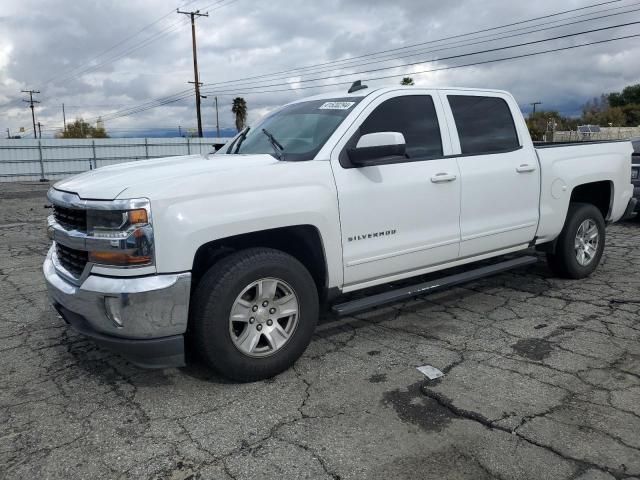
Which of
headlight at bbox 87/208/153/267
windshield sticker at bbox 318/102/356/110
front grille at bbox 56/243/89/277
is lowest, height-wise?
front grille at bbox 56/243/89/277

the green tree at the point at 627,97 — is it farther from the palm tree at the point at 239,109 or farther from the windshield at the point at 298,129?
the windshield at the point at 298,129

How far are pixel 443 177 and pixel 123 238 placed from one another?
8.14 feet

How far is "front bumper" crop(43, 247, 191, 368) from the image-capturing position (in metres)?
3.06

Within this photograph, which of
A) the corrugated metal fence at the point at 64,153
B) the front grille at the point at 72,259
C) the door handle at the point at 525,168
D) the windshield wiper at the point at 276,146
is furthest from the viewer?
the corrugated metal fence at the point at 64,153

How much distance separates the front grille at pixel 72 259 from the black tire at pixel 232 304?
721mm

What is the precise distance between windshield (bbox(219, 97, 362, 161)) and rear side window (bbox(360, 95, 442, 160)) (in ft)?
0.70

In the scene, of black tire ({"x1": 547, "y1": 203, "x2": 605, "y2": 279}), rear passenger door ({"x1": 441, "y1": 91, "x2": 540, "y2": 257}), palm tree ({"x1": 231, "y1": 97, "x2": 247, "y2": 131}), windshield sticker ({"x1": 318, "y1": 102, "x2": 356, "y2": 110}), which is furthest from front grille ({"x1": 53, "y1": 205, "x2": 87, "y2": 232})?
palm tree ({"x1": 231, "y1": 97, "x2": 247, "y2": 131})

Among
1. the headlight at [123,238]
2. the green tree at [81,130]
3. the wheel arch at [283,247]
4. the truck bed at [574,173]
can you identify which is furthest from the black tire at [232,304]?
the green tree at [81,130]

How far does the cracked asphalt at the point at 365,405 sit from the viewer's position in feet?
8.93

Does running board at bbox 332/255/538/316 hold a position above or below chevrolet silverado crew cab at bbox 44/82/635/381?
below

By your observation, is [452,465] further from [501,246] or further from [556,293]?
[556,293]

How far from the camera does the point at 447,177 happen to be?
A: 14.3 ft

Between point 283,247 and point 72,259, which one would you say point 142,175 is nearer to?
point 72,259

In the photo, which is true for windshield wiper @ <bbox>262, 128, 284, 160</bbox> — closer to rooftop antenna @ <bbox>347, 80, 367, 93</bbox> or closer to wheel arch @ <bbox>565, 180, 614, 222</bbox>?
rooftop antenna @ <bbox>347, 80, 367, 93</bbox>
